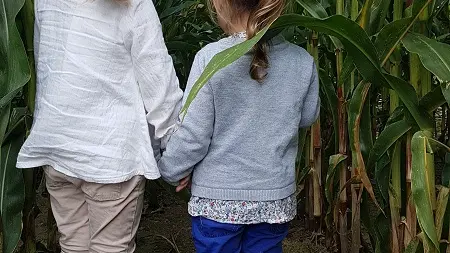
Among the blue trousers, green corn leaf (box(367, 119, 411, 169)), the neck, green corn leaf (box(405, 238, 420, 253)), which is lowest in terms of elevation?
the blue trousers

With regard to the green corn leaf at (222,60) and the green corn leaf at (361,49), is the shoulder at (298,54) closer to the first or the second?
the green corn leaf at (361,49)

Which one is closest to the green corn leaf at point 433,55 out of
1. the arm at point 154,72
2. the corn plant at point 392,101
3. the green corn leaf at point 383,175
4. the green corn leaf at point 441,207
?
the corn plant at point 392,101

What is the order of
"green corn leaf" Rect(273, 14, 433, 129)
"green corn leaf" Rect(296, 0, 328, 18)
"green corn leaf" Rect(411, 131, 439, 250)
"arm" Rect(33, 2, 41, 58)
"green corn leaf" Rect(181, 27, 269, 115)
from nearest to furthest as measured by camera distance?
"green corn leaf" Rect(181, 27, 269, 115)
"green corn leaf" Rect(273, 14, 433, 129)
"green corn leaf" Rect(411, 131, 439, 250)
"arm" Rect(33, 2, 41, 58)
"green corn leaf" Rect(296, 0, 328, 18)

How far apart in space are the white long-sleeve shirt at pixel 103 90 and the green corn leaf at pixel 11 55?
0.15 ft

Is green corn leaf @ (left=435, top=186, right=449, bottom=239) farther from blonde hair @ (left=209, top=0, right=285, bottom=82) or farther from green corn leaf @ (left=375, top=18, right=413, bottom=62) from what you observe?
blonde hair @ (left=209, top=0, right=285, bottom=82)

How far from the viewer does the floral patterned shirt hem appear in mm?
1411

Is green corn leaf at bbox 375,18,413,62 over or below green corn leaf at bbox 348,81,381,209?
over

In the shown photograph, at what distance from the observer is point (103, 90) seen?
1.41 m

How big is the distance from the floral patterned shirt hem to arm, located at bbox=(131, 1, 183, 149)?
0.52ft

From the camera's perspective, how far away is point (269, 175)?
1.42 m

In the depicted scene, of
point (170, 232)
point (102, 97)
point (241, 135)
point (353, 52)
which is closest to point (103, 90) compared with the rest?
point (102, 97)

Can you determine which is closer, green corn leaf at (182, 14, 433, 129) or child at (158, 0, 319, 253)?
green corn leaf at (182, 14, 433, 129)

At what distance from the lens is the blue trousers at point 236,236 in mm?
1439

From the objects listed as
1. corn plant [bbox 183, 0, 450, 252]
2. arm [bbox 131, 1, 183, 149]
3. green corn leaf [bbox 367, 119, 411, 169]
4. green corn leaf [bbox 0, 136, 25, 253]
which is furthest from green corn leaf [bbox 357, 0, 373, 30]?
green corn leaf [bbox 0, 136, 25, 253]
